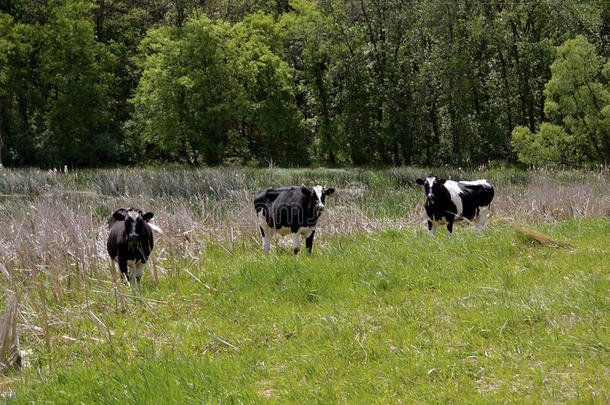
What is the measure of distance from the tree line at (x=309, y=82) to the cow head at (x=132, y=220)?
28.8 m

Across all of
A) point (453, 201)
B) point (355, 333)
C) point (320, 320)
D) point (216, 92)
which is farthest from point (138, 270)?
point (216, 92)

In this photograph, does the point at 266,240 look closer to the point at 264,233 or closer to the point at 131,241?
the point at 264,233

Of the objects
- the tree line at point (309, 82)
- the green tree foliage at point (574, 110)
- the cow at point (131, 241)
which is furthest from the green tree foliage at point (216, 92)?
the cow at point (131, 241)

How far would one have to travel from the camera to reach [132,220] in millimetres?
7895

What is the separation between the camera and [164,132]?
37.2 metres

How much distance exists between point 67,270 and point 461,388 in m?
5.27

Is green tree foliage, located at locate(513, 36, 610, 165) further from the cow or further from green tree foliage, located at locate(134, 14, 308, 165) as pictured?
the cow

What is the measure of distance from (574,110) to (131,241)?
2642 centimetres

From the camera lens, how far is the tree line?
120 ft

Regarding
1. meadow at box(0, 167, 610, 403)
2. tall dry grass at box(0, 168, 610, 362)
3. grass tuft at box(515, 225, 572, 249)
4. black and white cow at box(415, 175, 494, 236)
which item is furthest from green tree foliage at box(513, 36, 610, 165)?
grass tuft at box(515, 225, 572, 249)

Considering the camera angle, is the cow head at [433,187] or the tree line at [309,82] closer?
the cow head at [433,187]

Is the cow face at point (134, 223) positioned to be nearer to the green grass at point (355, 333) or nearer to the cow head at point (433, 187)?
the green grass at point (355, 333)

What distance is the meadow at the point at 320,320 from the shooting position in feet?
14.9

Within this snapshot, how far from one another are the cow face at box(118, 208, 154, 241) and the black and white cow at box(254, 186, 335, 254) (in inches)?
91.0
